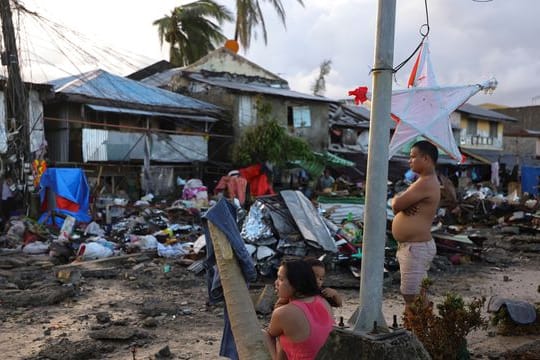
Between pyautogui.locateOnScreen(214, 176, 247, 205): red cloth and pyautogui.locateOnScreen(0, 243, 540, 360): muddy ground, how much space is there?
7.90 meters

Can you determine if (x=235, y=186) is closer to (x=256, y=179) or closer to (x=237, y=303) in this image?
(x=256, y=179)

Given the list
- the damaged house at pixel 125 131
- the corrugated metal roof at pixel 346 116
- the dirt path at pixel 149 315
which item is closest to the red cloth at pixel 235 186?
the damaged house at pixel 125 131

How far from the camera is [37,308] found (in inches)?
269

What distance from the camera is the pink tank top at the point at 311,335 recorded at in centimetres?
303

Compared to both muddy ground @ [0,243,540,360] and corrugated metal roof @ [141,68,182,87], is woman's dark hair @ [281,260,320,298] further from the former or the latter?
corrugated metal roof @ [141,68,182,87]

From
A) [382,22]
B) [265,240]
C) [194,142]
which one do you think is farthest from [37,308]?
[194,142]

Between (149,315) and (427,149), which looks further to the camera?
(149,315)

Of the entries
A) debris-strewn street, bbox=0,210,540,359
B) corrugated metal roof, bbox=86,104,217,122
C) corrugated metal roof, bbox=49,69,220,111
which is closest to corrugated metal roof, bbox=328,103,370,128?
corrugated metal roof, bbox=49,69,220,111

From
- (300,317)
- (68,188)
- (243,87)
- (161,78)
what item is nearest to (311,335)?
(300,317)

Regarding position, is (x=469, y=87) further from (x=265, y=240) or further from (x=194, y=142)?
(x=194, y=142)

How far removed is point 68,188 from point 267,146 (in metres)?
8.42

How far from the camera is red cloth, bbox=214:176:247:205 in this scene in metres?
18.2

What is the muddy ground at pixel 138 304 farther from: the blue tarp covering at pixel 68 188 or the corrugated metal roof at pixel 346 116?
the corrugated metal roof at pixel 346 116

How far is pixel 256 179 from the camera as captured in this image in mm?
20141
